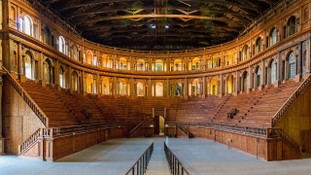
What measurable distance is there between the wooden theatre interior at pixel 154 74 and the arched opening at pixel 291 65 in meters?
0.20

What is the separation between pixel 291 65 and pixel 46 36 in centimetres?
2353

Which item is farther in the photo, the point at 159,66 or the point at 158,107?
the point at 159,66

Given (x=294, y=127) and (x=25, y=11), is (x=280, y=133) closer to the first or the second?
(x=294, y=127)

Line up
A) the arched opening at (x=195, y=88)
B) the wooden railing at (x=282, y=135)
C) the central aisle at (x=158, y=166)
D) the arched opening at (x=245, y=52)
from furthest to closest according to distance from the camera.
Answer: the arched opening at (x=195, y=88), the arched opening at (x=245, y=52), the wooden railing at (x=282, y=135), the central aisle at (x=158, y=166)

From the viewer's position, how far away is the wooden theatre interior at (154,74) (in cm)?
1850

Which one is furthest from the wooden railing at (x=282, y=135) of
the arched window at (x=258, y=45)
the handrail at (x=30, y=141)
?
the arched window at (x=258, y=45)

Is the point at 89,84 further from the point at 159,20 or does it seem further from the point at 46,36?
the point at 159,20

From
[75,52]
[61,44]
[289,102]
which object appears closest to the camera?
[289,102]

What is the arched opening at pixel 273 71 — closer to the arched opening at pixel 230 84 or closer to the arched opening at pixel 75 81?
the arched opening at pixel 230 84

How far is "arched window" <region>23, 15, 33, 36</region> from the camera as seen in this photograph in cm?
2246

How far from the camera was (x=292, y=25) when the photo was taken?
23.3 m

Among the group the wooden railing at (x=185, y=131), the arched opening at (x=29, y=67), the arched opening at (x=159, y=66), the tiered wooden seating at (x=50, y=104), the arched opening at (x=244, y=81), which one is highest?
the arched opening at (x=159, y=66)

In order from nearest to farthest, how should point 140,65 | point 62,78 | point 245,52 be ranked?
point 62,78 < point 245,52 < point 140,65

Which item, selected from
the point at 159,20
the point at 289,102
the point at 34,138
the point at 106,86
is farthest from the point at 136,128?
the point at 289,102
